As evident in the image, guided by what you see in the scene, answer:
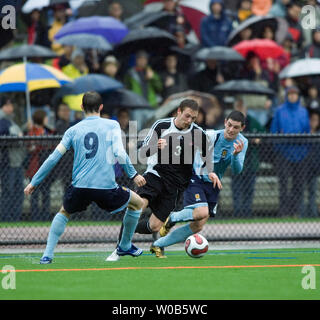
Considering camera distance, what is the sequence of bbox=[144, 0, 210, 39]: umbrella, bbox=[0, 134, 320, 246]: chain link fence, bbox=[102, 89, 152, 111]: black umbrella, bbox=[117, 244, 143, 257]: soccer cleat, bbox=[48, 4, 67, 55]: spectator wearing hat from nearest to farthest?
bbox=[117, 244, 143, 257]: soccer cleat, bbox=[0, 134, 320, 246]: chain link fence, bbox=[102, 89, 152, 111]: black umbrella, bbox=[48, 4, 67, 55]: spectator wearing hat, bbox=[144, 0, 210, 39]: umbrella

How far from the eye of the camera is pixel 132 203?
31.3 feet

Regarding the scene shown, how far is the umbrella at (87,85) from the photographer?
14.6 meters

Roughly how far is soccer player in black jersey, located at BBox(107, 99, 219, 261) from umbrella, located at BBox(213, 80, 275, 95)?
572cm

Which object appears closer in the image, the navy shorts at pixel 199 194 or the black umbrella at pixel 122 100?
the navy shorts at pixel 199 194

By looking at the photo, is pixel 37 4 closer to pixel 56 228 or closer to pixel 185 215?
pixel 185 215

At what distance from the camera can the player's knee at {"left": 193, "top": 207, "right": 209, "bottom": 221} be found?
33.0ft

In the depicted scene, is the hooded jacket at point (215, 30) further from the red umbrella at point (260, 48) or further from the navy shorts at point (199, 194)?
the navy shorts at point (199, 194)

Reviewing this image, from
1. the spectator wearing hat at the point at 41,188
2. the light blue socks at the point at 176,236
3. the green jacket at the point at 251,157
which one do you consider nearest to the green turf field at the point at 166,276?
the light blue socks at the point at 176,236

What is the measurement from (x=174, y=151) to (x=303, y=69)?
256 inches

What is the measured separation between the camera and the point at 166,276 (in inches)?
331

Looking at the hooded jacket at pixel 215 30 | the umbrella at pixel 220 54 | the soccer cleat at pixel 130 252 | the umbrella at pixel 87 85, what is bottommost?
the soccer cleat at pixel 130 252

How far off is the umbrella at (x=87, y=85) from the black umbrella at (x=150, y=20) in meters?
3.00

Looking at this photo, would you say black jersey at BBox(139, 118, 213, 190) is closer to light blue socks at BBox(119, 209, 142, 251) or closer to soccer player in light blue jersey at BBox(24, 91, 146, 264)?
light blue socks at BBox(119, 209, 142, 251)

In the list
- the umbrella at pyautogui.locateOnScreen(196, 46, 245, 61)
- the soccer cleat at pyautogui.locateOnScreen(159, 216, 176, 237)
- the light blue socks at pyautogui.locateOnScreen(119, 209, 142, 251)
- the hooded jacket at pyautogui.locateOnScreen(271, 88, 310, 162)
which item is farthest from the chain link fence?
the umbrella at pyautogui.locateOnScreen(196, 46, 245, 61)
